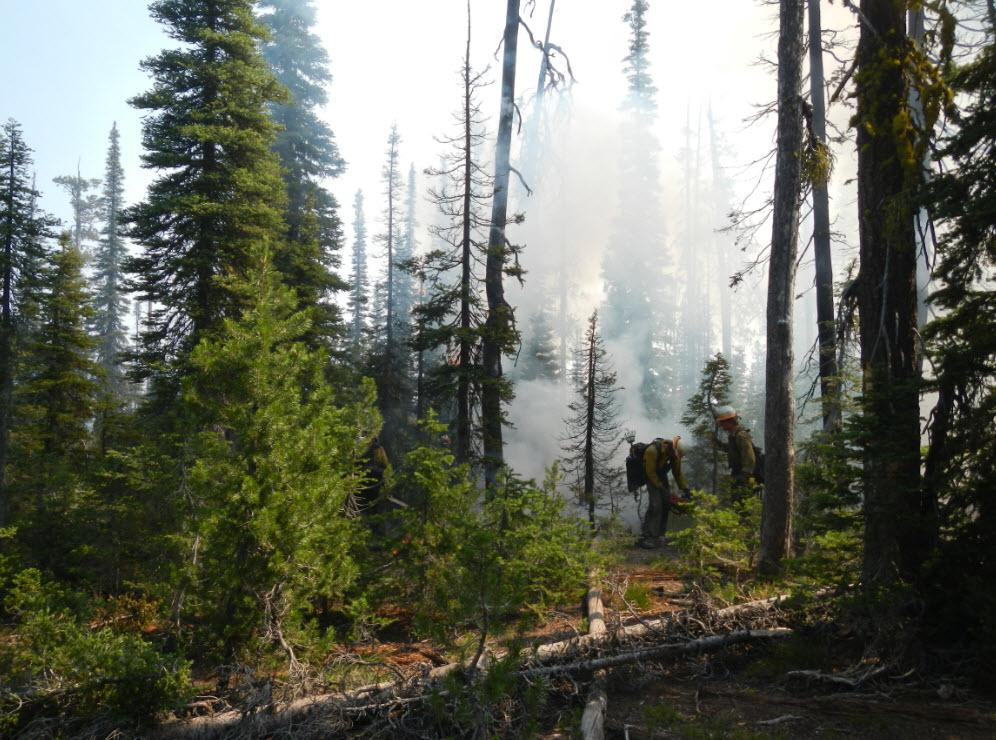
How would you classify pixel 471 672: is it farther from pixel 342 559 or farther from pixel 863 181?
pixel 863 181

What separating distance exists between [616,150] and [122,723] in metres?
58.9

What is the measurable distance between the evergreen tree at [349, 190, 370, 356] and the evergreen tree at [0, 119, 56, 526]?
24846 millimetres

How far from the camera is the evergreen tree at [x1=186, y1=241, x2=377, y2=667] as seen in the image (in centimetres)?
468

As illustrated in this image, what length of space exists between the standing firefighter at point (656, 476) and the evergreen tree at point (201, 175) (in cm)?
970

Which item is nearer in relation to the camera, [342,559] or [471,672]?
[471,672]

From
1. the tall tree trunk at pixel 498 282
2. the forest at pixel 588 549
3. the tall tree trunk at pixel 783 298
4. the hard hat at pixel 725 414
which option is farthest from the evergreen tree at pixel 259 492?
the tall tree trunk at pixel 498 282

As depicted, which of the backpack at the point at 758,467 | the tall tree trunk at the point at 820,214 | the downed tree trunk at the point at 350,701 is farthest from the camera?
the tall tree trunk at the point at 820,214

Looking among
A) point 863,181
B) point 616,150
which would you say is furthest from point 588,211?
point 863,181

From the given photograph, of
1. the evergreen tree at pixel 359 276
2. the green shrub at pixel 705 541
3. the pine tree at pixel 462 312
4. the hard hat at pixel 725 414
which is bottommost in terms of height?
the green shrub at pixel 705 541

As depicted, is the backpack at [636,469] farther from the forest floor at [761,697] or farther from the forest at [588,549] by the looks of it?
the forest floor at [761,697]

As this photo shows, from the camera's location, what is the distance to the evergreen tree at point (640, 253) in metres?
47.0

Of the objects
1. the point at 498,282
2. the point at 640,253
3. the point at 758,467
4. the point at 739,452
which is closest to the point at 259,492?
the point at 739,452

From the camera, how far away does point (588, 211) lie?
56344mm

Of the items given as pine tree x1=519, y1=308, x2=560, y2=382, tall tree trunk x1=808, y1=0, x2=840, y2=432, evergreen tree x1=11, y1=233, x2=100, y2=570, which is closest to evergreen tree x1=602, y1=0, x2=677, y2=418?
pine tree x1=519, y1=308, x2=560, y2=382
